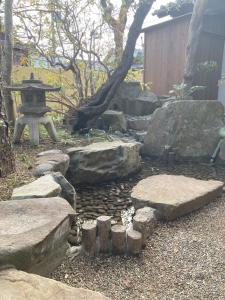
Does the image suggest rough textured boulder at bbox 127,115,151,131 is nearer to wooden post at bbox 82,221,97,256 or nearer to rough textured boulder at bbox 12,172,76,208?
rough textured boulder at bbox 12,172,76,208

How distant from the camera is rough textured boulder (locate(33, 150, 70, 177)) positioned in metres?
3.32

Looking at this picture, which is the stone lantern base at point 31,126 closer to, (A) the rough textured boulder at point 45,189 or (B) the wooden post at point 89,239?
(A) the rough textured boulder at point 45,189

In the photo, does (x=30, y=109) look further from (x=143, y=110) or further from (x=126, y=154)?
(x=143, y=110)

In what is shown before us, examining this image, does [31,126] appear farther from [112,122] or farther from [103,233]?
[103,233]

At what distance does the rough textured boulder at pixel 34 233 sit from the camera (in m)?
1.68

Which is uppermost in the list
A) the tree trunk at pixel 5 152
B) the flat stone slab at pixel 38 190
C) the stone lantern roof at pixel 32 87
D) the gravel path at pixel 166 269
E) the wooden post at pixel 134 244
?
the stone lantern roof at pixel 32 87

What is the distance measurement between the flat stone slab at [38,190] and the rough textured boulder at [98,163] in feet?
4.39

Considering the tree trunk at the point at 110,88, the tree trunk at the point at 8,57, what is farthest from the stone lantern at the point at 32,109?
the tree trunk at the point at 110,88

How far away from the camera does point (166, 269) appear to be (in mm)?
2258

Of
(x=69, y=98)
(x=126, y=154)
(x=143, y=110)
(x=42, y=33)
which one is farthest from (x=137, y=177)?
(x=42, y=33)

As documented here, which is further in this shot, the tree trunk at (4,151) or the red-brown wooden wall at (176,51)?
the red-brown wooden wall at (176,51)

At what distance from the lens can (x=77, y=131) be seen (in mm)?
5930

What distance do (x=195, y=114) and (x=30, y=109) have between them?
2814mm

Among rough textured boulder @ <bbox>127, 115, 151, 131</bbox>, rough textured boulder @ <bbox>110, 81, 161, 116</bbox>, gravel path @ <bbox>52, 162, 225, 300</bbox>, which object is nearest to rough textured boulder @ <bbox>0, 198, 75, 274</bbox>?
gravel path @ <bbox>52, 162, 225, 300</bbox>
